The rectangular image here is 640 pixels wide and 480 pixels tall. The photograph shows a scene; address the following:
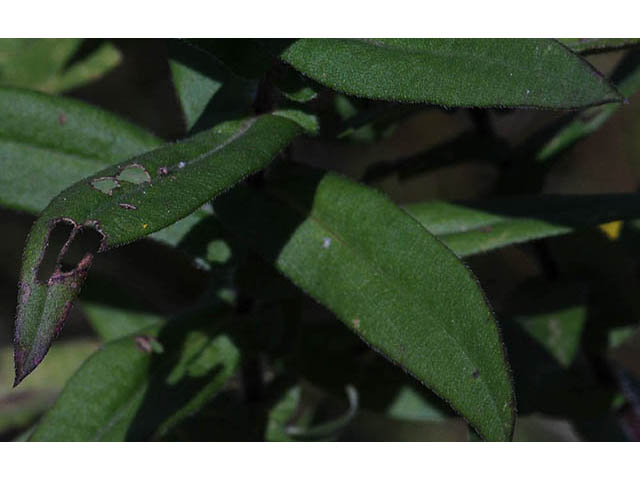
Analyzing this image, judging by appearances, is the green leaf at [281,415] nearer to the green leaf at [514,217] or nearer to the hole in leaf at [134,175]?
the green leaf at [514,217]

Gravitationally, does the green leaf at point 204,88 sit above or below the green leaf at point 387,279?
above

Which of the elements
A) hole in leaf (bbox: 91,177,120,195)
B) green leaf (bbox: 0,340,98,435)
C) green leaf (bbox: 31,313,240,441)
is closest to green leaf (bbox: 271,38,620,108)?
hole in leaf (bbox: 91,177,120,195)

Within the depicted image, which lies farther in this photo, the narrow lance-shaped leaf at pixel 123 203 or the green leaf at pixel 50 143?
the green leaf at pixel 50 143

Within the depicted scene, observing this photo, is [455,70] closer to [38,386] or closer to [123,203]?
[123,203]

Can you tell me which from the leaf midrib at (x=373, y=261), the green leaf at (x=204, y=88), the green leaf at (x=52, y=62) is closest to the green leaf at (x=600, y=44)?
the leaf midrib at (x=373, y=261)

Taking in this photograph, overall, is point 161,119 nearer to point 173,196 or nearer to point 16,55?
point 16,55

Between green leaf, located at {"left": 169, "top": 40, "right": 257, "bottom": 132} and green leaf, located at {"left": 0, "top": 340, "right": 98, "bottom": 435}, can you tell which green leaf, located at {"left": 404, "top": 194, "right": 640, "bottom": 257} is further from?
green leaf, located at {"left": 0, "top": 340, "right": 98, "bottom": 435}

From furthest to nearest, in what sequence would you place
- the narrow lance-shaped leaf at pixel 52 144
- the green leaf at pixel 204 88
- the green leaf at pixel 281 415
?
the green leaf at pixel 281 415, the narrow lance-shaped leaf at pixel 52 144, the green leaf at pixel 204 88
